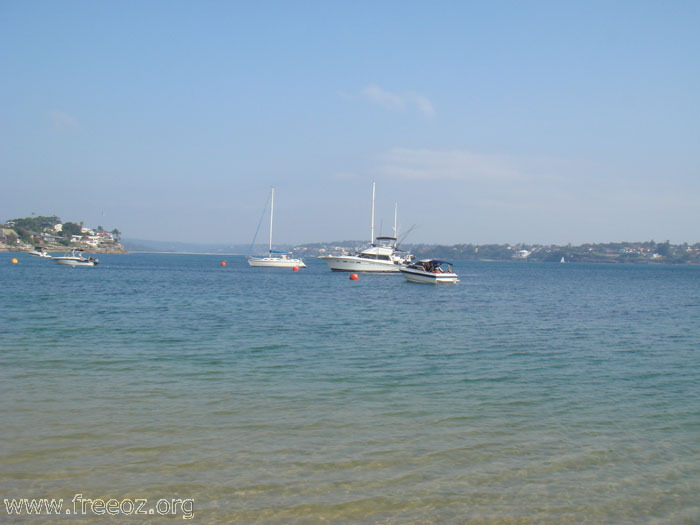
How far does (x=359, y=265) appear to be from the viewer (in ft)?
275

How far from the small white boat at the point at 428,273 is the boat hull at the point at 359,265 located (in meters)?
18.1

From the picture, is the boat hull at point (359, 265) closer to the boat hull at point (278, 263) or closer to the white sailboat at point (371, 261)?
the white sailboat at point (371, 261)

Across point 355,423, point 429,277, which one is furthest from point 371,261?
point 355,423

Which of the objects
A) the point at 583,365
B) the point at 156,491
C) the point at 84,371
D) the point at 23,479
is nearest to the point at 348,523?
the point at 156,491

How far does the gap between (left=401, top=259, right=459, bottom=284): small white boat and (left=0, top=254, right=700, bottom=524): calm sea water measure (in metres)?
37.0

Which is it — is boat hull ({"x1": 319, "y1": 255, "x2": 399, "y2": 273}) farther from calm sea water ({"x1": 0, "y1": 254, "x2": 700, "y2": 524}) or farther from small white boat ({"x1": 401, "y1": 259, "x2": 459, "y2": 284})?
calm sea water ({"x1": 0, "y1": 254, "x2": 700, "y2": 524})

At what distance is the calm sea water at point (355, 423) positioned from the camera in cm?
735

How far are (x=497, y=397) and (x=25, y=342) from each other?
1450 cm

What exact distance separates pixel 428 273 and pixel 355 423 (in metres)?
50.2

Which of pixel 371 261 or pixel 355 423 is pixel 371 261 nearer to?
pixel 371 261

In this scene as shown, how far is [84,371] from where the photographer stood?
569 inches

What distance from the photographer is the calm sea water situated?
735 cm

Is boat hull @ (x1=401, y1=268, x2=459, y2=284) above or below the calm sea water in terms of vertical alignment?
above

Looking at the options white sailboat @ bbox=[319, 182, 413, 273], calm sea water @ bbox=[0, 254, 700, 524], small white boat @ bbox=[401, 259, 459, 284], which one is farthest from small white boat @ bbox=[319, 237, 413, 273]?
calm sea water @ bbox=[0, 254, 700, 524]
